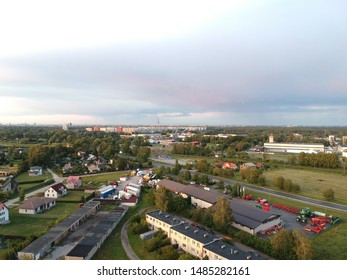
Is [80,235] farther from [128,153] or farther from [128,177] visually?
[128,153]

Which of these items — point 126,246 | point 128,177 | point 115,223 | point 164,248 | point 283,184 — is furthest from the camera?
point 128,177

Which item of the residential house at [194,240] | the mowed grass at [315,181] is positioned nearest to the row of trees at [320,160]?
the mowed grass at [315,181]

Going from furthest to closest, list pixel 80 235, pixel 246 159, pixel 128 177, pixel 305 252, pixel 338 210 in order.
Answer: pixel 246 159 → pixel 128 177 → pixel 338 210 → pixel 80 235 → pixel 305 252

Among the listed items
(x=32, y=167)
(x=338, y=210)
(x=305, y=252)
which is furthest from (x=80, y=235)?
(x=32, y=167)

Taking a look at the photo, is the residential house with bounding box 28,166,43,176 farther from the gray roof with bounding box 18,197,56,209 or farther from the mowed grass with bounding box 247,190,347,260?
the mowed grass with bounding box 247,190,347,260

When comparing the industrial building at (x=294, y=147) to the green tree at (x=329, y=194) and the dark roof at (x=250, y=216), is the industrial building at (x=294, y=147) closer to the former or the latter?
the green tree at (x=329, y=194)

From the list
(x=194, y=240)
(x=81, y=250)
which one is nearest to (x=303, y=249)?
(x=194, y=240)

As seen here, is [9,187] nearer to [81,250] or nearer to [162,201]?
[162,201]
